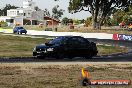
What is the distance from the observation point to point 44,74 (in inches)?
551

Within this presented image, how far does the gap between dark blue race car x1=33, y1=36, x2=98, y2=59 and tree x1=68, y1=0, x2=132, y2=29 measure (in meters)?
52.7

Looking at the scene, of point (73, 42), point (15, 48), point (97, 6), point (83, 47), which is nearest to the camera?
point (73, 42)

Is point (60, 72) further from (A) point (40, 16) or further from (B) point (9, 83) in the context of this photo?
(A) point (40, 16)

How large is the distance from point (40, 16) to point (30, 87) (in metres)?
153

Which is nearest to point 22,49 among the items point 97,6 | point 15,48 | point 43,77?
point 15,48

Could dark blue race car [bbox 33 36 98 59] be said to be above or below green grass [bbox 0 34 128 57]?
above

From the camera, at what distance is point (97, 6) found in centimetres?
7562

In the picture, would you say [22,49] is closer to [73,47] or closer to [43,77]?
[73,47]

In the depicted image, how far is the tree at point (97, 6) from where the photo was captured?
76062 millimetres

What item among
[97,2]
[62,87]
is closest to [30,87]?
[62,87]

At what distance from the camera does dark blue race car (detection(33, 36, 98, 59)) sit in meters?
21.7

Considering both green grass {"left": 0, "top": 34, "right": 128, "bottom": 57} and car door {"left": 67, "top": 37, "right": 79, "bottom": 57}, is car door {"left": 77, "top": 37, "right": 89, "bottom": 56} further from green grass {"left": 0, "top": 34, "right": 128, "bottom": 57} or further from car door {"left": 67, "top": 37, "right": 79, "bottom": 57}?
green grass {"left": 0, "top": 34, "right": 128, "bottom": 57}

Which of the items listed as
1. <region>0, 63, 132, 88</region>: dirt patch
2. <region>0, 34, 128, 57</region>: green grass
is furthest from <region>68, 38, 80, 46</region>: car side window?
<region>0, 63, 132, 88</region>: dirt patch

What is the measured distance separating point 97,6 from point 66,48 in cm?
5432
